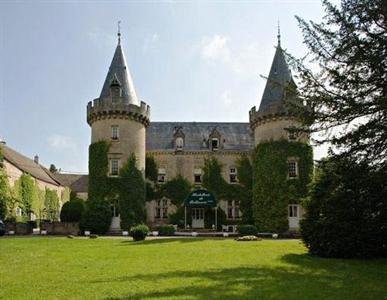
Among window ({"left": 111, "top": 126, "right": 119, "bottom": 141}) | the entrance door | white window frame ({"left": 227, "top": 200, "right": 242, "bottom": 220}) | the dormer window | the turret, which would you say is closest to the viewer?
the turret

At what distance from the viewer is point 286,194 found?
37062 mm

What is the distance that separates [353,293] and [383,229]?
908 cm

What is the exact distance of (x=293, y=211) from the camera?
37.2 meters

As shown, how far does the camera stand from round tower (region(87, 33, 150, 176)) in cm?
3919

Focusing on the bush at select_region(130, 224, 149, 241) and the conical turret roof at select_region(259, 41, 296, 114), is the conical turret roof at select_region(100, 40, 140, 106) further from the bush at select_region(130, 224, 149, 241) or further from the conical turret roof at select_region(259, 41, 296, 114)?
the bush at select_region(130, 224, 149, 241)

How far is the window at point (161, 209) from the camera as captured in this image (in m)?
43.4

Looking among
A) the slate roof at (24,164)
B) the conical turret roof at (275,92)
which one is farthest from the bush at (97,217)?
the conical turret roof at (275,92)

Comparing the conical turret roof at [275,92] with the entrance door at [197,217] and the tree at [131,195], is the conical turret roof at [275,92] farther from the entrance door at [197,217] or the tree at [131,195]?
the tree at [131,195]

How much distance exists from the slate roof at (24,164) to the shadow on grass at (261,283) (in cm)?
3475

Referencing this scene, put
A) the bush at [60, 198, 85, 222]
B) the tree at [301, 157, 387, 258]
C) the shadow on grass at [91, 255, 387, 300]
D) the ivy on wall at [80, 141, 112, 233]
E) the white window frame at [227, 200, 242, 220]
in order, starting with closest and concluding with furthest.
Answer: the shadow on grass at [91, 255, 387, 300] → the tree at [301, 157, 387, 258] → the ivy on wall at [80, 141, 112, 233] → the bush at [60, 198, 85, 222] → the white window frame at [227, 200, 242, 220]

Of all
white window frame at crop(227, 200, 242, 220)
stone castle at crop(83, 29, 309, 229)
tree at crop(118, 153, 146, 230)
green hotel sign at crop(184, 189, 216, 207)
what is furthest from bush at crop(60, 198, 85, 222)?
white window frame at crop(227, 200, 242, 220)

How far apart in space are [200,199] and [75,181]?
4042cm

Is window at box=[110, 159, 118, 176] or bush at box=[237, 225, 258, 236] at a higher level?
window at box=[110, 159, 118, 176]

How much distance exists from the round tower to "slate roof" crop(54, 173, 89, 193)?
30371 mm
